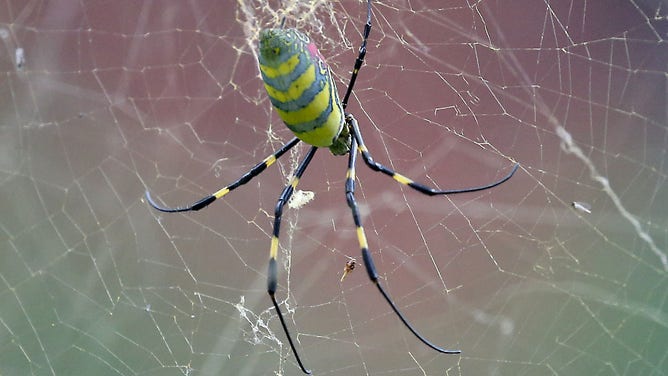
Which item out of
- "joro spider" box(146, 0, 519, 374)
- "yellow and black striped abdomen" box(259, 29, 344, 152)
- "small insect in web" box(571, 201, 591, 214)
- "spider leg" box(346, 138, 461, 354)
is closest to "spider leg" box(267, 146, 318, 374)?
"joro spider" box(146, 0, 519, 374)

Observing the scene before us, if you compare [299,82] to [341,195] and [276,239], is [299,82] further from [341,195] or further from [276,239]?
[341,195]

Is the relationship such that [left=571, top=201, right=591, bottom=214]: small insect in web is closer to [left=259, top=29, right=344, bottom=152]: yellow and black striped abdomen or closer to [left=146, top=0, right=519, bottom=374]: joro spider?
[left=146, top=0, right=519, bottom=374]: joro spider

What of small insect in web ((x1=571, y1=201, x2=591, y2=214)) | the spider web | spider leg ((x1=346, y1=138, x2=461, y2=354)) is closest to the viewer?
spider leg ((x1=346, y1=138, x2=461, y2=354))

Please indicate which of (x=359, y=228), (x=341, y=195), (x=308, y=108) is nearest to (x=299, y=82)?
(x=308, y=108)

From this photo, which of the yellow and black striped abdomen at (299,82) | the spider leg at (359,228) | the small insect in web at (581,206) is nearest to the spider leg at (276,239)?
the spider leg at (359,228)

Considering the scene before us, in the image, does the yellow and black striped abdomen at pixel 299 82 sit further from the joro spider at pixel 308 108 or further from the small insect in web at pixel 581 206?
the small insect in web at pixel 581 206

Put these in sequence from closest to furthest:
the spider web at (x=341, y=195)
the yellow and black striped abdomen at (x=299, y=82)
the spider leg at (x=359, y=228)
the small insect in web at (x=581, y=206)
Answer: the yellow and black striped abdomen at (x=299, y=82) → the spider leg at (x=359, y=228) → the small insect in web at (x=581, y=206) → the spider web at (x=341, y=195)

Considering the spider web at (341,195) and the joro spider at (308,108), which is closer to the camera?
the joro spider at (308,108)

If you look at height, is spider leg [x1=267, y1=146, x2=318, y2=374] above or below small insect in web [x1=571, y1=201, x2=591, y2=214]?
above
